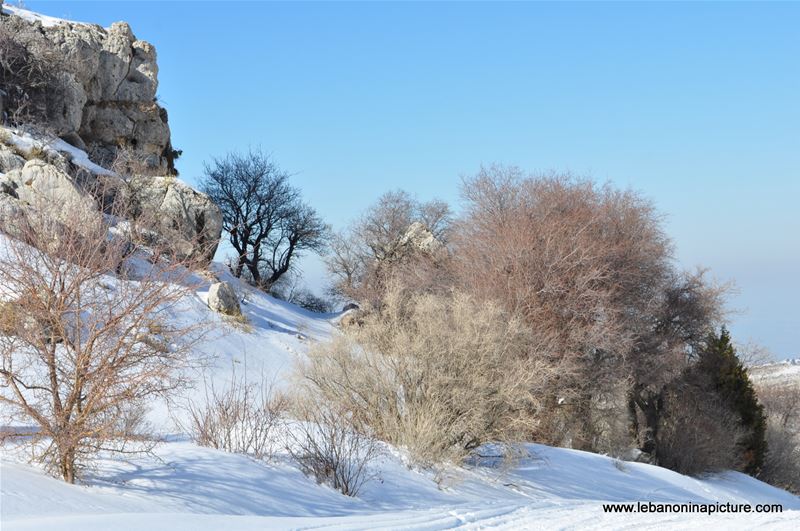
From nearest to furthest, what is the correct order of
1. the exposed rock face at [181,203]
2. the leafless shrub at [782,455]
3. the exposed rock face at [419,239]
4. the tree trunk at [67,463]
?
the tree trunk at [67,463] < the exposed rock face at [181,203] < the leafless shrub at [782,455] < the exposed rock face at [419,239]

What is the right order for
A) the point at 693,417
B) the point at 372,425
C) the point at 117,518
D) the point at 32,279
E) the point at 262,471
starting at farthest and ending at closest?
the point at 693,417
the point at 372,425
the point at 262,471
the point at 32,279
the point at 117,518

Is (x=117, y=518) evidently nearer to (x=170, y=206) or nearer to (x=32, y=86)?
(x=170, y=206)

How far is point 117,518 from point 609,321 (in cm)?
1989

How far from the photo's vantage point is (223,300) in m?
20.2

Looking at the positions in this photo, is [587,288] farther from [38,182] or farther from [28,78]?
[28,78]

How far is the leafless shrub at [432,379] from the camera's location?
12.3 metres

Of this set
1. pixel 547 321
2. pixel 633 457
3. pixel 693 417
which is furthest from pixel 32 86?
pixel 693 417

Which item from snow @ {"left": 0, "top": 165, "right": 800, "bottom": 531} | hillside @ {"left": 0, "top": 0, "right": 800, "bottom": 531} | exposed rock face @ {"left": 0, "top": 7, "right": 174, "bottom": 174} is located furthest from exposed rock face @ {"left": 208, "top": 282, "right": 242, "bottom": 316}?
exposed rock face @ {"left": 0, "top": 7, "right": 174, "bottom": 174}

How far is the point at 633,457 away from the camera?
21.1m

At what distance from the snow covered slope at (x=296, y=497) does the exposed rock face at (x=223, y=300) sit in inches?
251

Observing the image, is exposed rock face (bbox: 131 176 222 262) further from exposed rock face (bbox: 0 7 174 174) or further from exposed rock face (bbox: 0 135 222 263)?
exposed rock face (bbox: 0 7 174 174)

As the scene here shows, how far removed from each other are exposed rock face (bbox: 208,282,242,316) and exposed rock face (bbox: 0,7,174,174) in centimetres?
818

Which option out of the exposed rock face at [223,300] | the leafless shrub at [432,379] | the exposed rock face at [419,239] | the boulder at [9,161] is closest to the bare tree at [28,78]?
the boulder at [9,161]

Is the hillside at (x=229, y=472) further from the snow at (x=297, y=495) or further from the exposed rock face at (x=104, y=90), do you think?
the exposed rock face at (x=104, y=90)
